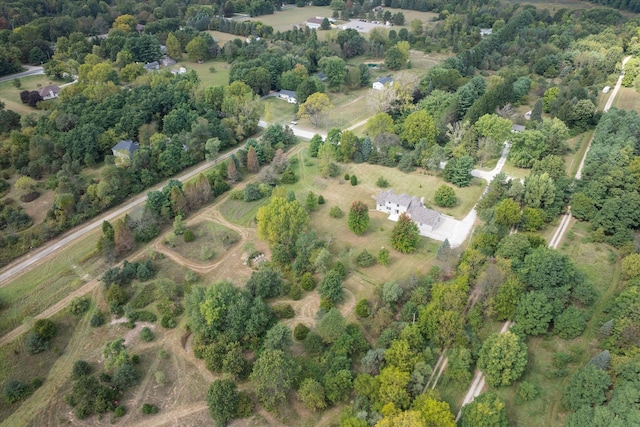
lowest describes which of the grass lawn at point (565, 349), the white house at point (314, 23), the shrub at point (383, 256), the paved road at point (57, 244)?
the white house at point (314, 23)

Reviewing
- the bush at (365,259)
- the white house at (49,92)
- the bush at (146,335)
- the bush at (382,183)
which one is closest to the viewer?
the bush at (146,335)

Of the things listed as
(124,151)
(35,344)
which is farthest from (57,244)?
(124,151)

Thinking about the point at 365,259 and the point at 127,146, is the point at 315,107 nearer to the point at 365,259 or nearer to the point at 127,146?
the point at 127,146

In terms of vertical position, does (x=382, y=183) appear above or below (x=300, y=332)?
below

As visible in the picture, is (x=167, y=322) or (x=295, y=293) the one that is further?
(x=295, y=293)

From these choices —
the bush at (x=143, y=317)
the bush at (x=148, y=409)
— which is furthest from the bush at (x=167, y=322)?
the bush at (x=148, y=409)

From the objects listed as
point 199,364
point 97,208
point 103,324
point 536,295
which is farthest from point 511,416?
point 97,208

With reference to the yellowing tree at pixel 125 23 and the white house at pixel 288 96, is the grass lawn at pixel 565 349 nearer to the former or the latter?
the white house at pixel 288 96

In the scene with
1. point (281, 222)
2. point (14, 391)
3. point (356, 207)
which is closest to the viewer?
point (14, 391)
